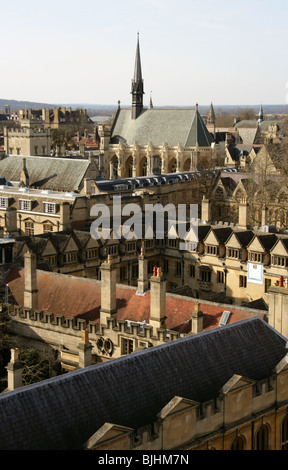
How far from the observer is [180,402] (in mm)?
18969

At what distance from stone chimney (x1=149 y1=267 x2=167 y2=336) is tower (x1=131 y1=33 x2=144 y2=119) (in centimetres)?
6499

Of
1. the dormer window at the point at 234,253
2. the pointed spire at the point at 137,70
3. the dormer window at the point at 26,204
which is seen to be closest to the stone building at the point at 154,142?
the pointed spire at the point at 137,70

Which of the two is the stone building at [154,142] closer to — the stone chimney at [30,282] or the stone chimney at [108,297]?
the stone chimney at [30,282]

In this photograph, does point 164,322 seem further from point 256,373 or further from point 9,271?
point 9,271

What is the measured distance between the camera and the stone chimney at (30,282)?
30003mm

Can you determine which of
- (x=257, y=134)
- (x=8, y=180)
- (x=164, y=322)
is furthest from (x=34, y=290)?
(x=257, y=134)

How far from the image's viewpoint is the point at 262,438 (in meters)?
22.1

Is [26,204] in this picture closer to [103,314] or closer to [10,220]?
[10,220]

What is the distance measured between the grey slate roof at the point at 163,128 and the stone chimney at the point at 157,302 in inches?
2262

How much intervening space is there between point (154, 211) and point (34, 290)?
19.3m

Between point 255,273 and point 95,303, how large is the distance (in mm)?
12891

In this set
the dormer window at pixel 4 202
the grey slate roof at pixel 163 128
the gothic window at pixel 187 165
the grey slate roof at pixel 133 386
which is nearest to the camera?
the grey slate roof at pixel 133 386

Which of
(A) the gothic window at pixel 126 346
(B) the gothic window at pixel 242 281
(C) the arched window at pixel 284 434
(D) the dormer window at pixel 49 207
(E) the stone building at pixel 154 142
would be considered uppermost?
(E) the stone building at pixel 154 142

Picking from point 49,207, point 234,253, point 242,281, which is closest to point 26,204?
point 49,207
